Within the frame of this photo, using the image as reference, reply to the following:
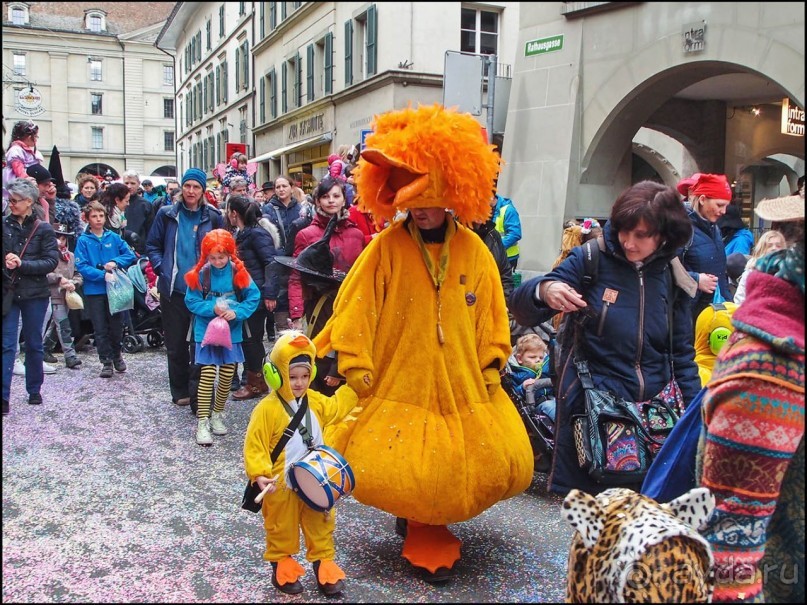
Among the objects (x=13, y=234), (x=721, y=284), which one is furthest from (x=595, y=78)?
(x=13, y=234)

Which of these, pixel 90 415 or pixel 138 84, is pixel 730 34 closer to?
pixel 90 415

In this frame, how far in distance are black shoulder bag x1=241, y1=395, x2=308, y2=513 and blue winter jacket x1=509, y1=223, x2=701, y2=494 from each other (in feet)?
3.73

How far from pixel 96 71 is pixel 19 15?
6.18 m

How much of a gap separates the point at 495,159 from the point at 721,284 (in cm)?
280

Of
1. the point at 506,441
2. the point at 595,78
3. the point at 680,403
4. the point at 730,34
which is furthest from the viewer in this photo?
the point at 595,78

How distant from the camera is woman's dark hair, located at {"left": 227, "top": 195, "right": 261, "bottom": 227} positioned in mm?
7176

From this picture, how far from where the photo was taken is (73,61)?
9453mm

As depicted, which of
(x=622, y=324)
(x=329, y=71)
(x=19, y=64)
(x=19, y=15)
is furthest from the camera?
(x=329, y=71)

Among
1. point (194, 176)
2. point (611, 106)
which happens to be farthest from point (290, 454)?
point (611, 106)

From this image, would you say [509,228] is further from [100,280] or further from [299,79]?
[100,280]

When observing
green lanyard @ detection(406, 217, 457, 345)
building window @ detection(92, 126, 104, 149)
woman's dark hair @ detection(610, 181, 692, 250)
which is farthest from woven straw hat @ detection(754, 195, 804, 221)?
building window @ detection(92, 126, 104, 149)

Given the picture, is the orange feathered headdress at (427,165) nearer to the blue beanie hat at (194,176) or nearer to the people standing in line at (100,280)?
the blue beanie hat at (194,176)

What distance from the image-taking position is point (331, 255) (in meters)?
5.34

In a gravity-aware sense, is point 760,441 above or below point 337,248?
below
